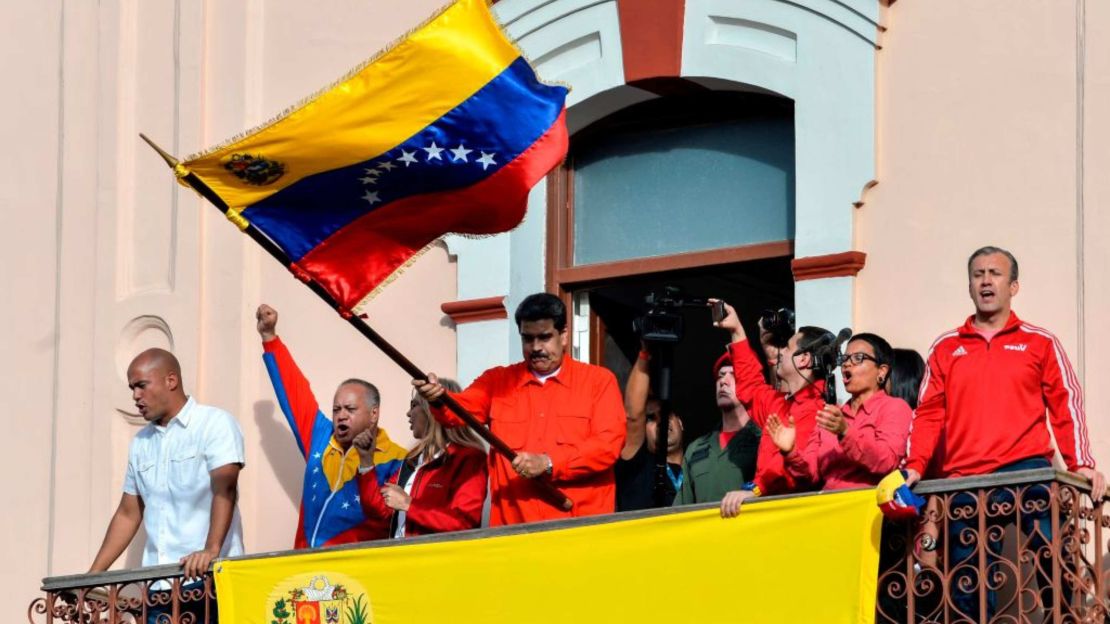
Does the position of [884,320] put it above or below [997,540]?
above

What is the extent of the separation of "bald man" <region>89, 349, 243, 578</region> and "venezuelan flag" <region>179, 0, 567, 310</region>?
1208 mm

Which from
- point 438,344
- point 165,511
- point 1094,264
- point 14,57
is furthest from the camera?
point 14,57

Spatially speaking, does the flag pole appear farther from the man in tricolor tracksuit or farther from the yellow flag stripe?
the man in tricolor tracksuit

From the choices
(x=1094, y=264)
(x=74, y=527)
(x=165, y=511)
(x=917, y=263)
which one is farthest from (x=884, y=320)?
(x=74, y=527)

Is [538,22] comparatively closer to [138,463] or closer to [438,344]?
[438,344]

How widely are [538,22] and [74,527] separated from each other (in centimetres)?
356

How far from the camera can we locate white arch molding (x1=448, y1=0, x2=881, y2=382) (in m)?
12.7

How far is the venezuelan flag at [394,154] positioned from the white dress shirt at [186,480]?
3.93 feet

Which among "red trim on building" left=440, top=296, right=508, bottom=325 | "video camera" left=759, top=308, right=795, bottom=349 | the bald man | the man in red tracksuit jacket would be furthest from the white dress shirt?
the man in red tracksuit jacket

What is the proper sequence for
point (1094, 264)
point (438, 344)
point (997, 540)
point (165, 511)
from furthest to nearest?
point (438, 344), point (165, 511), point (1094, 264), point (997, 540)

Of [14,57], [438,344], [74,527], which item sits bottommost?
[74,527]

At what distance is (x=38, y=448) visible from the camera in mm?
14352

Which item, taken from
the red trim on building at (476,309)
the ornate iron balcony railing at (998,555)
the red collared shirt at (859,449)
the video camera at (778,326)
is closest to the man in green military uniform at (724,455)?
the video camera at (778,326)

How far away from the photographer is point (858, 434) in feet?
36.4
